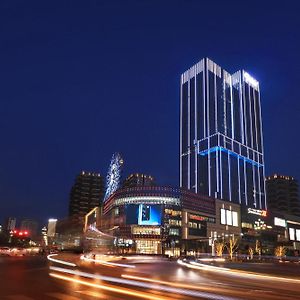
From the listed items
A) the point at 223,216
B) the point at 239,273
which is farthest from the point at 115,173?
the point at 239,273

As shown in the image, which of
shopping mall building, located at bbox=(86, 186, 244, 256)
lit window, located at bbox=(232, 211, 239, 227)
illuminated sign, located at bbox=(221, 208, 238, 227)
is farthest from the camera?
lit window, located at bbox=(232, 211, 239, 227)

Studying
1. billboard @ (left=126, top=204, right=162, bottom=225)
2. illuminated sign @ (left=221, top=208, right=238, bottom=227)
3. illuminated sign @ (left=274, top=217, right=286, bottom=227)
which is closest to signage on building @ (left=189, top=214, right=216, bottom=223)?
illuminated sign @ (left=221, top=208, right=238, bottom=227)

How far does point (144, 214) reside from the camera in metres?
120

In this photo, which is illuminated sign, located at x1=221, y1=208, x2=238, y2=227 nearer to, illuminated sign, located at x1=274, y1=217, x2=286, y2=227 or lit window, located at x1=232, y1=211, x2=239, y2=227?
lit window, located at x1=232, y1=211, x2=239, y2=227

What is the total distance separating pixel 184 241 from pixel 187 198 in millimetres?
14285

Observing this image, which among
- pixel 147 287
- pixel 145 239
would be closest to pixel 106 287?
pixel 147 287

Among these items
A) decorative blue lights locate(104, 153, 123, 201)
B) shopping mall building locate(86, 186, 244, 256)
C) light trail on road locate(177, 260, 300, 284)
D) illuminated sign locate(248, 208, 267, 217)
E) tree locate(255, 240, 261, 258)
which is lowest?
light trail on road locate(177, 260, 300, 284)

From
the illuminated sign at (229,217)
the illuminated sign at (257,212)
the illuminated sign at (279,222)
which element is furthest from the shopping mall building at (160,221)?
the illuminated sign at (279,222)

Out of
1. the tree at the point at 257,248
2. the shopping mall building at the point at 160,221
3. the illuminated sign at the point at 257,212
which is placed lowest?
the tree at the point at 257,248

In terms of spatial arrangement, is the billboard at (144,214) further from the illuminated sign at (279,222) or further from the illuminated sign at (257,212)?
the illuminated sign at (279,222)

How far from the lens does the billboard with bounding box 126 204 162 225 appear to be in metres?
120

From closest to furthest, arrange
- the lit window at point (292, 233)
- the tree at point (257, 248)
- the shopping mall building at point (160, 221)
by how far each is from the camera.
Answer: the shopping mall building at point (160, 221) < the tree at point (257, 248) < the lit window at point (292, 233)

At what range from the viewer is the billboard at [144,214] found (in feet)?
394

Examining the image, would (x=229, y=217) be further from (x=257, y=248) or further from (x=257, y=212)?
(x=257, y=212)
